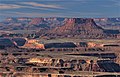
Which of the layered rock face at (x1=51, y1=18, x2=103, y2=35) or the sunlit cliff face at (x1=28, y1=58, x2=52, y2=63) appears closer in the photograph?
the sunlit cliff face at (x1=28, y1=58, x2=52, y2=63)

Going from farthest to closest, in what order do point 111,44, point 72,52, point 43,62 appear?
1. point 111,44
2. point 72,52
3. point 43,62

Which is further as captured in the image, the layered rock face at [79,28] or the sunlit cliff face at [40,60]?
the layered rock face at [79,28]

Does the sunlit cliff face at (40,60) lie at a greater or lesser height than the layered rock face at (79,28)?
greater

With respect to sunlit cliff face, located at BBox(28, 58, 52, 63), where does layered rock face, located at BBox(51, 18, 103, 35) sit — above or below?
below

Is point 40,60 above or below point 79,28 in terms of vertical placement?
above

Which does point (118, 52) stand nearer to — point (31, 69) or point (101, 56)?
point (101, 56)

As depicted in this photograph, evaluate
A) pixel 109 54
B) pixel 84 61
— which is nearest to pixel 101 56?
pixel 109 54

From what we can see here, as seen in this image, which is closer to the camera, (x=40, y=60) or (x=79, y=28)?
(x=40, y=60)

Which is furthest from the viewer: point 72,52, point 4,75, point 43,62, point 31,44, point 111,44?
point 31,44
